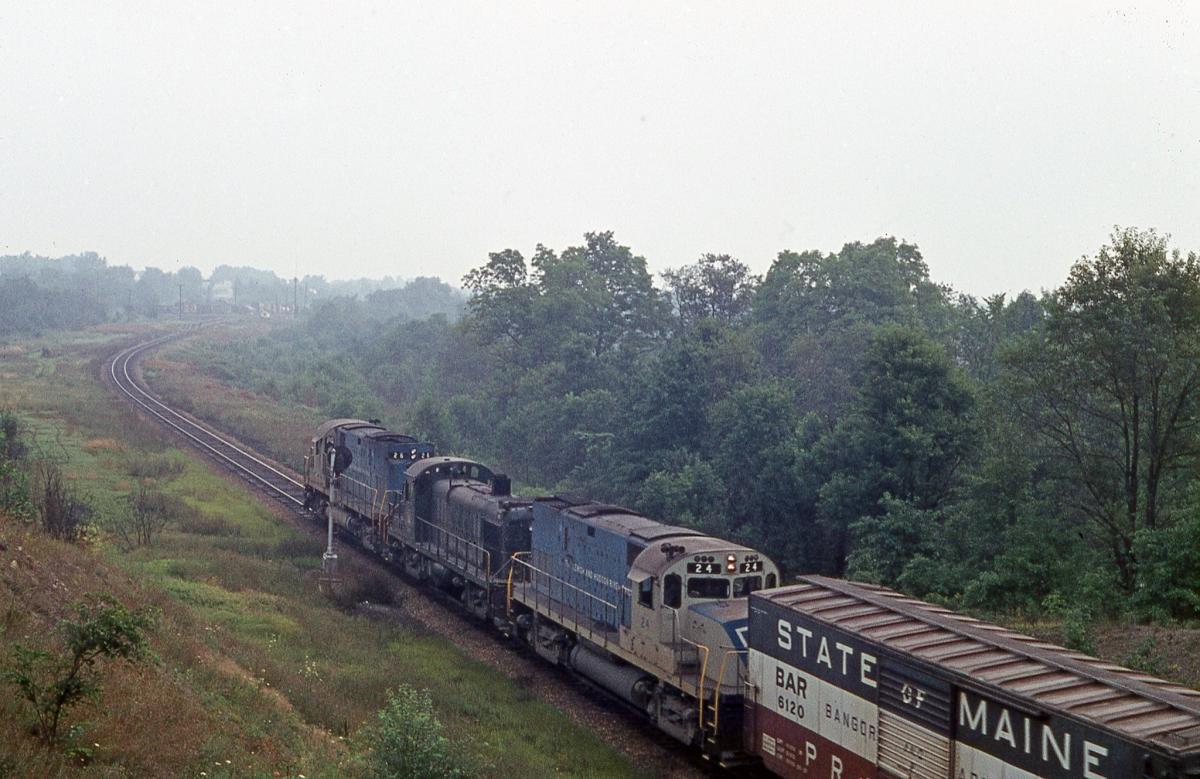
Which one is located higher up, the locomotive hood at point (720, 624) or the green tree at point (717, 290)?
the green tree at point (717, 290)

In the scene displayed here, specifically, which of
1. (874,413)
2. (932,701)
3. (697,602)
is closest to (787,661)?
(697,602)

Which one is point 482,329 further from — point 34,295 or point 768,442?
point 34,295

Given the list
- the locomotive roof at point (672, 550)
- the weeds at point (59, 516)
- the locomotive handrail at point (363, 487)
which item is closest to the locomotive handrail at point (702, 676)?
the locomotive roof at point (672, 550)

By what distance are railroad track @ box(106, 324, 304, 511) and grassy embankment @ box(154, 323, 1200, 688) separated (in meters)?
2.10

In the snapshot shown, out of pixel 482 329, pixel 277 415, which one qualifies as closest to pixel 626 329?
pixel 482 329

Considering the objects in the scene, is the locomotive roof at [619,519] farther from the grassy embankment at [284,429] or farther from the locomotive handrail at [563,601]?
the grassy embankment at [284,429]

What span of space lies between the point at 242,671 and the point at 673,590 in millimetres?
8723

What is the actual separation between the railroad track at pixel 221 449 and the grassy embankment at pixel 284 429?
2100 mm

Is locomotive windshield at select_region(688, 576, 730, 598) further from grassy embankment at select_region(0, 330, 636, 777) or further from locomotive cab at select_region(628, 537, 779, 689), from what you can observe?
grassy embankment at select_region(0, 330, 636, 777)

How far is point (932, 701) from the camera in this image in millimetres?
13414

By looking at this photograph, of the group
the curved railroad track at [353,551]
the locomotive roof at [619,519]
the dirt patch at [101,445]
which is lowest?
the curved railroad track at [353,551]

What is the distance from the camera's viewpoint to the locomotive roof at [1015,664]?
441 inches

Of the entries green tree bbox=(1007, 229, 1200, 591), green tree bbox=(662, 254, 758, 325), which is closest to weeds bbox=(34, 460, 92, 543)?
green tree bbox=(1007, 229, 1200, 591)

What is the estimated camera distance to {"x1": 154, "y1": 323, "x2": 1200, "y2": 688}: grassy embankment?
2109 cm
